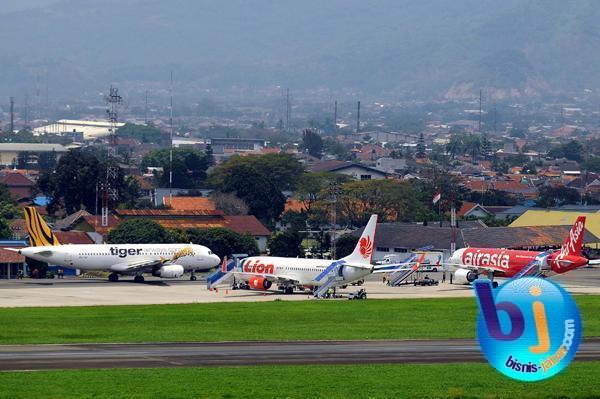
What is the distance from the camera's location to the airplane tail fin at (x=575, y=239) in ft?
347

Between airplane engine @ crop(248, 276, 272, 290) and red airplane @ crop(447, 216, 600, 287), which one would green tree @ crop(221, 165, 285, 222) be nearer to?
red airplane @ crop(447, 216, 600, 287)

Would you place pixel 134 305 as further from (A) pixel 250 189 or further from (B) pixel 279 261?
(A) pixel 250 189

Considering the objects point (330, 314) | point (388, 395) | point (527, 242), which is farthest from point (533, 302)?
point (527, 242)

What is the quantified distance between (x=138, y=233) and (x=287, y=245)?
1547cm

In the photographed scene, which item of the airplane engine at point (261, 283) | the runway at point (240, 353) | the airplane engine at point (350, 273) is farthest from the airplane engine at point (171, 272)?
the runway at point (240, 353)

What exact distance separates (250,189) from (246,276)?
262 feet

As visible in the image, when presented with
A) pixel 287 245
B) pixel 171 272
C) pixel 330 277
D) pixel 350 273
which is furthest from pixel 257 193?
pixel 350 273

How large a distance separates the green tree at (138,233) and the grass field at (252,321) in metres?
49.6

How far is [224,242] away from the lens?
139000mm

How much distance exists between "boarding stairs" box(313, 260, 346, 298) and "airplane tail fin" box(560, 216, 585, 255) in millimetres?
18727

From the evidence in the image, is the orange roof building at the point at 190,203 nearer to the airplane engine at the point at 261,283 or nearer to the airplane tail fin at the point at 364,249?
the airplane engine at the point at 261,283

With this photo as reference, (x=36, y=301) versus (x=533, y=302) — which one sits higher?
(x=533, y=302)

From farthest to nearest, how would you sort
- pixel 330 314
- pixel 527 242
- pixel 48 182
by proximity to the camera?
pixel 48 182, pixel 527 242, pixel 330 314

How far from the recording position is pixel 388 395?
45.8 meters
